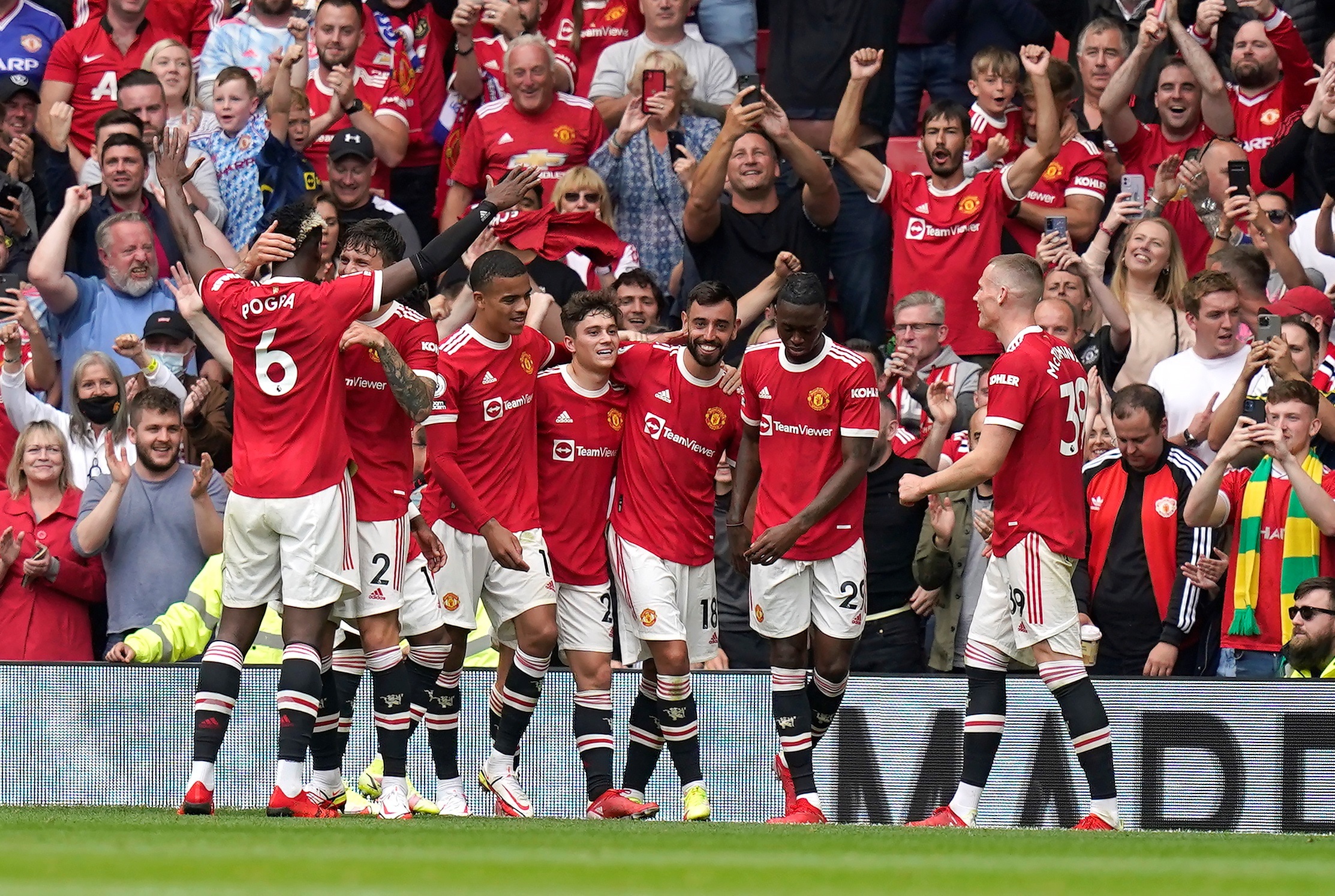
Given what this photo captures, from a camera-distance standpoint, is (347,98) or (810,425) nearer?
(810,425)

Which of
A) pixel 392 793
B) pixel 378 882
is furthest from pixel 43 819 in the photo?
pixel 378 882

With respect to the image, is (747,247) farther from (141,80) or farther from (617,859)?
(617,859)

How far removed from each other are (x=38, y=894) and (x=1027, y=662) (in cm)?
529

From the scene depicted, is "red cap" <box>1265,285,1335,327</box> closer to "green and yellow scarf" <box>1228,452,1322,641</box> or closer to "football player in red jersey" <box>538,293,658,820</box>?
"green and yellow scarf" <box>1228,452,1322,641</box>

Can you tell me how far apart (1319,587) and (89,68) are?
9.31 meters

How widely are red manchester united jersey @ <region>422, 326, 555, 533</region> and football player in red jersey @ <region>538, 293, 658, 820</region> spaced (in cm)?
16

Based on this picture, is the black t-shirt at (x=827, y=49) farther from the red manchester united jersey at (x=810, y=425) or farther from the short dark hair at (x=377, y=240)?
the short dark hair at (x=377, y=240)

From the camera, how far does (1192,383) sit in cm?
1102

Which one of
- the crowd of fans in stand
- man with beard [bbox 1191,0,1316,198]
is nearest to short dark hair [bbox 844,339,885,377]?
the crowd of fans in stand

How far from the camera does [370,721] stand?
10117 mm

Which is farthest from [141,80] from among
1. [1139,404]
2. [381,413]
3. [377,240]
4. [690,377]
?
[1139,404]

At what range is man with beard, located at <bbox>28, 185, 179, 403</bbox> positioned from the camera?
472 inches

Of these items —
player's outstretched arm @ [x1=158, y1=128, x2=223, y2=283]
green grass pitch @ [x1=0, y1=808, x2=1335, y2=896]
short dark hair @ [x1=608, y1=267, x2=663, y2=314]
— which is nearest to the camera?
green grass pitch @ [x1=0, y1=808, x2=1335, y2=896]

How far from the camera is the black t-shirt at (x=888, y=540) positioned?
1045cm
